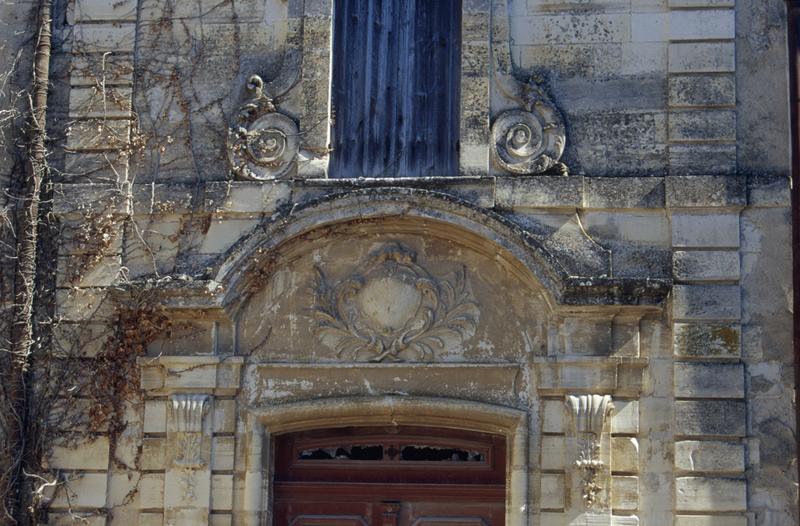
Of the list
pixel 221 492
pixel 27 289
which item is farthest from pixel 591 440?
pixel 27 289

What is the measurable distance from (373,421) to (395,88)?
2.11 meters

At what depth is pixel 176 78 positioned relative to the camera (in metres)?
9.65

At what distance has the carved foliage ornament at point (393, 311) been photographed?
9.02 metres

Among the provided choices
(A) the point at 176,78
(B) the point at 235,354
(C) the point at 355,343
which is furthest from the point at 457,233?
(A) the point at 176,78

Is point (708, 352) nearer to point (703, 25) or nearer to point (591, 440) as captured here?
point (591, 440)

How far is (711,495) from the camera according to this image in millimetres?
8578

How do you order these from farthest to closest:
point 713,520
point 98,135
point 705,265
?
point 98,135
point 705,265
point 713,520

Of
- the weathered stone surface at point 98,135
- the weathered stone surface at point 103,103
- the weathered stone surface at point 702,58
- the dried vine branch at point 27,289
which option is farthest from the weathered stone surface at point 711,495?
the weathered stone surface at point 103,103

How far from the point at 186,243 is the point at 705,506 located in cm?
347

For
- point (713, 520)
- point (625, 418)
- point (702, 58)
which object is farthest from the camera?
point (702, 58)

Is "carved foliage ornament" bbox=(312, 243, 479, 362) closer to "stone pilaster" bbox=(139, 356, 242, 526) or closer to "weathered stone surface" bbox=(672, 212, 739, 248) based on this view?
"stone pilaster" bbox=(139, 356, 242, 526)

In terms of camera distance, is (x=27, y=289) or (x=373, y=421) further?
(x=27, y=289)

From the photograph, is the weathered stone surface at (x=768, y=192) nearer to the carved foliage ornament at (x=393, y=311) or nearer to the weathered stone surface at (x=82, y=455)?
the carved foliage ornament at (x=393, y=311)

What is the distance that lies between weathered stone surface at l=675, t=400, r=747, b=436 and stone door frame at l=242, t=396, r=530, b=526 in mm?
903
